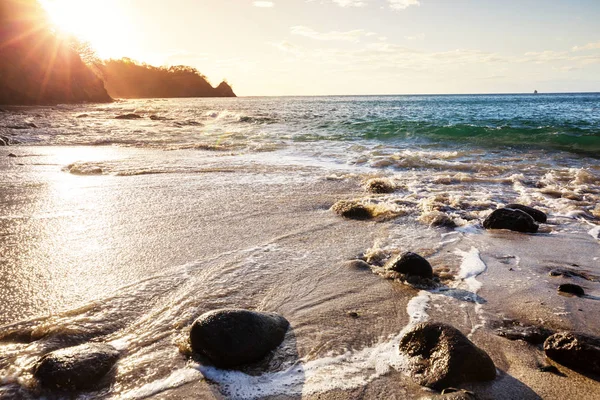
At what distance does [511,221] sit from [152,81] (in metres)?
111

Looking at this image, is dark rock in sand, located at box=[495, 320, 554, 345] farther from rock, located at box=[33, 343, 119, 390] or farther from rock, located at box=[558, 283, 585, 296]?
rock, located at box=[33, 343, 119, 390]

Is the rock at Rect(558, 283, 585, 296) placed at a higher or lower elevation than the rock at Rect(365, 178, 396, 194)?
lower

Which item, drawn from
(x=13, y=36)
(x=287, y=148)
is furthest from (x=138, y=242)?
(x=13, y=36)

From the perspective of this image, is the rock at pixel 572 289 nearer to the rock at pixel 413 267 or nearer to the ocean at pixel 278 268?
the ocean at pixel 278 268

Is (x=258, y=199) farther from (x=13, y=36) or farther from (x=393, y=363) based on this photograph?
(x=13, y=36)

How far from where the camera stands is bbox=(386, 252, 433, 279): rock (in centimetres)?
300

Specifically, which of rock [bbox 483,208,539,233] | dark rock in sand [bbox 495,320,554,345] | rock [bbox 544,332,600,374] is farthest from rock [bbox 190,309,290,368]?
rock [bbox 483,208,539,233]

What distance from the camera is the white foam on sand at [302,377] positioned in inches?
72.0

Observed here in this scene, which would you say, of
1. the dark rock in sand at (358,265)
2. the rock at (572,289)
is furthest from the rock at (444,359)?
the rock at (572,289)

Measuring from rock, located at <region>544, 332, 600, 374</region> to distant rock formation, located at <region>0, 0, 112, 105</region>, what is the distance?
37.1m

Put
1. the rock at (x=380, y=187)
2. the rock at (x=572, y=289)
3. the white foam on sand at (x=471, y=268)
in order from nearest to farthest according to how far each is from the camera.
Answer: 1. the rock at (x=572, y=289)
2. the white foam on sand at (x=471, y=268)
3. the rock at (x=380, y=187)

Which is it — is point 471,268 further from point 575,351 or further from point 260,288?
point 260,288

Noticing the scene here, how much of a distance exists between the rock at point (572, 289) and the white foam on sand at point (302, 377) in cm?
148

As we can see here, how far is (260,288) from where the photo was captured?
111 inches
